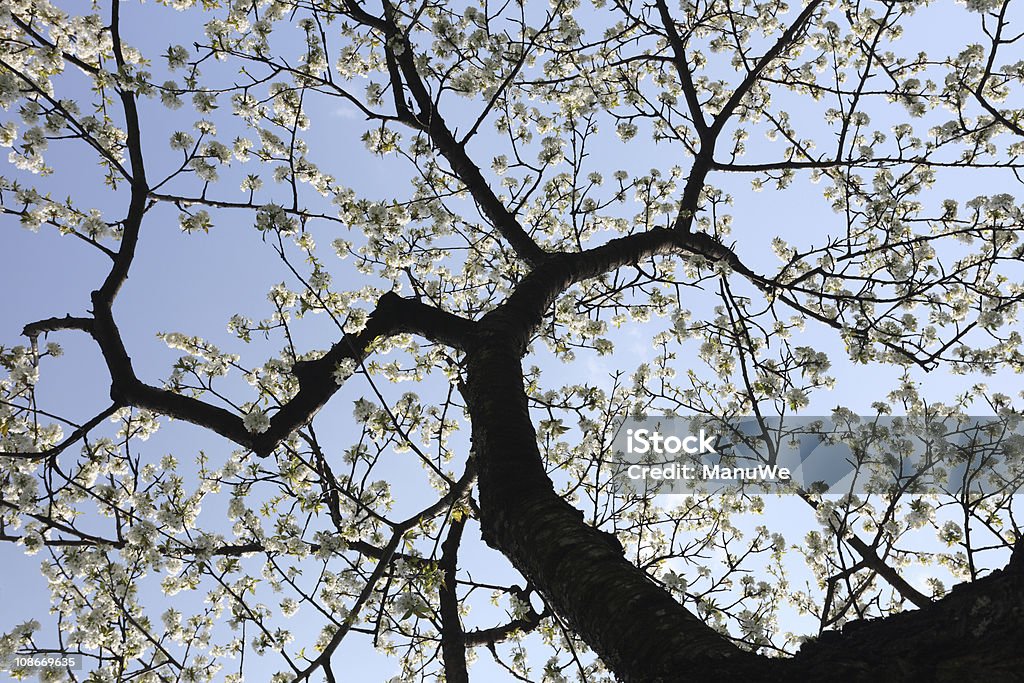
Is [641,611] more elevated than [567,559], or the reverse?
[567,559]

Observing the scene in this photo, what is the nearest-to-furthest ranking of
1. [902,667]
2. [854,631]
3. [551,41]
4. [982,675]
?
[982,675], [902,667], [854,631], [551,41]

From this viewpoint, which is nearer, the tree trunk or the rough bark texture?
the tree trunk

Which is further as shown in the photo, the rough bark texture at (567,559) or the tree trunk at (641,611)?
the rough bark texture at (567,559)

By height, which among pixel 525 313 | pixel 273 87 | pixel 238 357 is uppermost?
pixel 273 87

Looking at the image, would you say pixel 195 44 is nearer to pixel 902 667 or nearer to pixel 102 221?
pixel 102 221

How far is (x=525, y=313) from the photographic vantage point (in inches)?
150

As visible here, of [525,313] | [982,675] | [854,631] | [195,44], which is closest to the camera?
[982,675]

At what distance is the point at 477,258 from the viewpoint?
→ 674cm

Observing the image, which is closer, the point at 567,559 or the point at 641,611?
the point at 641,611

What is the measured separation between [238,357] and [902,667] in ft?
17.6

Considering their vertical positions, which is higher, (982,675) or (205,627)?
(205,627)

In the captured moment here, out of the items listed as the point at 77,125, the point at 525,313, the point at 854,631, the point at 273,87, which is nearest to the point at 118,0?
the point at 77,125

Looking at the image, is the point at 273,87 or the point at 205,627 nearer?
the point at 205,627

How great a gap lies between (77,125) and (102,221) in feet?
3.43
